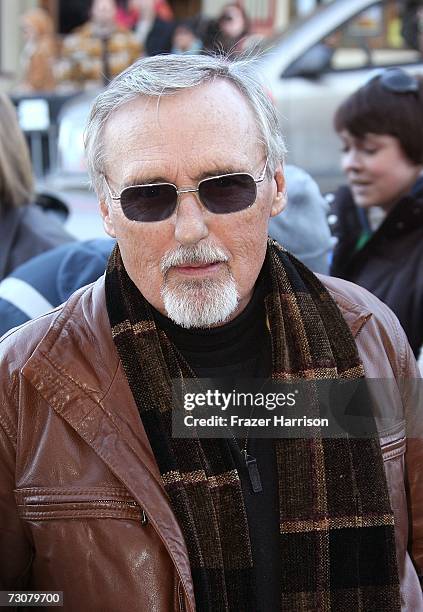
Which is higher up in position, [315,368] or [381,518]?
[315,368]

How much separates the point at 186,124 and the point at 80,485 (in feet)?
2.27

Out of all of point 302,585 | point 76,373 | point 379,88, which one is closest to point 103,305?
point 76,373

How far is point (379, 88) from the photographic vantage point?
3248 millimetres

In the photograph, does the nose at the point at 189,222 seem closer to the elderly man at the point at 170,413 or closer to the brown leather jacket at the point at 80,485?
the elderly man at the point at 170,413

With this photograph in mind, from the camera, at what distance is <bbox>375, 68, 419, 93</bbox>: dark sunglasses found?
10.6 feet

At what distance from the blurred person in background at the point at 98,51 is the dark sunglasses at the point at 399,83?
24.3ft

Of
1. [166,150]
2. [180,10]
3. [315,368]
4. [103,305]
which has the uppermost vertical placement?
[166,150]

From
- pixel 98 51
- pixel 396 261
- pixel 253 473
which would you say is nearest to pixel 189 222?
pixel 253 473

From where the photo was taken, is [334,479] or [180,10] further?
[180,10]

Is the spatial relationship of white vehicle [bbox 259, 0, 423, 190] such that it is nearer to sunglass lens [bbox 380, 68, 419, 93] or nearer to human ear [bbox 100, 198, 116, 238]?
sunglass lens [bbox 380, 68, 419, 93]

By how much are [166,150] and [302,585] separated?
2.80ft

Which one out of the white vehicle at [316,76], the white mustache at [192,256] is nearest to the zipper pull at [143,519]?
the white mustache at [192,256]

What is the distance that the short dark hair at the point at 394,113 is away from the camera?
3.25m

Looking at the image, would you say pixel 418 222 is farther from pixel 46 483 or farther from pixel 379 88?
pixel 46 483
